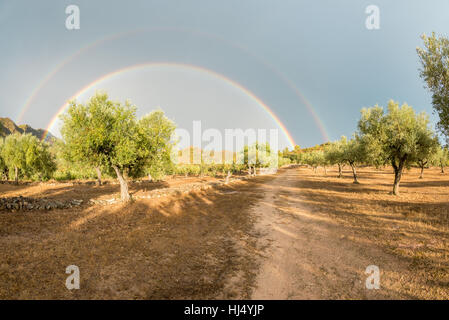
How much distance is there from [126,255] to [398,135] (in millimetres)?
29811

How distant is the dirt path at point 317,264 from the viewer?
581 cm

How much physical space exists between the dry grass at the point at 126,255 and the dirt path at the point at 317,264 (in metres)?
0.85

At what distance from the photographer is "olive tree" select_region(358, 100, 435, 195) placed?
22516 mm

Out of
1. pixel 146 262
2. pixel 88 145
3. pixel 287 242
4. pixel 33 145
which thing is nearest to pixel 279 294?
pixel 287 242

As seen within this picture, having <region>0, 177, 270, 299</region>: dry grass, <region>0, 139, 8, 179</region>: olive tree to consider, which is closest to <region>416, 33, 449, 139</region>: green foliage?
<region>0, 177, 270, 299</region>: dry grass

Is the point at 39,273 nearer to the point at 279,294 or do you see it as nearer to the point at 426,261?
the point at 279,294

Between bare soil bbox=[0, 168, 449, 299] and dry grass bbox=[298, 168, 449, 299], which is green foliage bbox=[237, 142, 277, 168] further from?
bare soil bbox=[0, 168, 449, 299]

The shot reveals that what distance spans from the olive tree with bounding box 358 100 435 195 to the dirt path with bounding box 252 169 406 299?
59.2 feet

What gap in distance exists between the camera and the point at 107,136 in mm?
Answer: 17984

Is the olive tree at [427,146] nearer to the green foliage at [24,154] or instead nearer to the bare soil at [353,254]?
the bare soil at [353,254]

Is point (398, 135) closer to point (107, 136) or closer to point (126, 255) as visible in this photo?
point (126, 255)

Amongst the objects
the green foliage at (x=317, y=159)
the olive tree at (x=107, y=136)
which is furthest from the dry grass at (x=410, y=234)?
the green foliage at (x=317, y=159)

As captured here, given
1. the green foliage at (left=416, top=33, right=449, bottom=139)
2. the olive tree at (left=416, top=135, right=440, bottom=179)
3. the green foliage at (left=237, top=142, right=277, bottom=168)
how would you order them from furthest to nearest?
1. the green foliage at (left=237, top=142, right=277, bottom=168)
2. the olive tree at (left=416, top=135, right=440, bottom=179)
3. the green foliage at (left=416, top=33, right=449, bottom=139)
